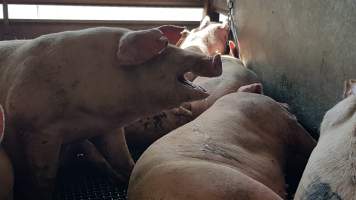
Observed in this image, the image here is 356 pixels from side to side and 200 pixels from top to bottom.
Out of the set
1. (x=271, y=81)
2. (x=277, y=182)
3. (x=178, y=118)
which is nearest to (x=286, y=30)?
(x=271, y=81)

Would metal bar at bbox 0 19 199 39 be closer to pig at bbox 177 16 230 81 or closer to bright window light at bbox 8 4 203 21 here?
bright window light at bbox 8 4 203 21

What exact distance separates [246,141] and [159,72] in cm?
47

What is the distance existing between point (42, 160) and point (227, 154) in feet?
2.10

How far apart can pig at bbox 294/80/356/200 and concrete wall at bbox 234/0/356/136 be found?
26.8 inches

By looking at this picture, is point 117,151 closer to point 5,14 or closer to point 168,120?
point 168,120

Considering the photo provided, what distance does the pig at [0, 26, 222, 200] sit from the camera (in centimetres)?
174

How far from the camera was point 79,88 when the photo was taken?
176cm

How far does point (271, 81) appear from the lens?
2.92m

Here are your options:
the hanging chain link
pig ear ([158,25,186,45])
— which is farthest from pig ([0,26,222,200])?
the hanging chain link

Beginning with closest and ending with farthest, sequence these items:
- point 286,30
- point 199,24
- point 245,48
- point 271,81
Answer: point 286,30
point 271,81
point 245,48
point 199,24

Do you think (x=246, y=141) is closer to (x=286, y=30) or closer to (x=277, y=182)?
(x=277, y=182)

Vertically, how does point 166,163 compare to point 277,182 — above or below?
above

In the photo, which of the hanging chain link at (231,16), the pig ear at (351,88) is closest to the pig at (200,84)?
the hanging chain link at (231,16)

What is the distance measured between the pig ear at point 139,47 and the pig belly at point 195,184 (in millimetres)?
402
